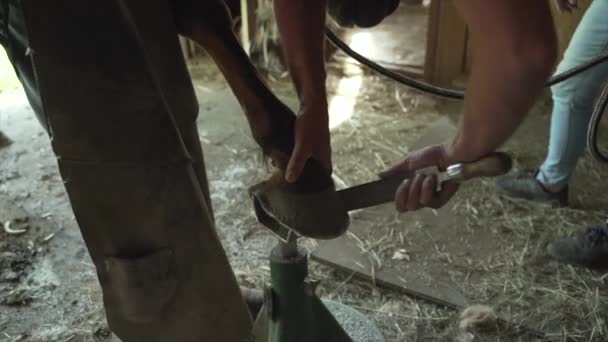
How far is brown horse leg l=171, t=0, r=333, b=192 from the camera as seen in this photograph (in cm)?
93

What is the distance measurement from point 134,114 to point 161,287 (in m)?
0.26

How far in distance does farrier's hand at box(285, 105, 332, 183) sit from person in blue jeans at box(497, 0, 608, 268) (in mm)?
1077

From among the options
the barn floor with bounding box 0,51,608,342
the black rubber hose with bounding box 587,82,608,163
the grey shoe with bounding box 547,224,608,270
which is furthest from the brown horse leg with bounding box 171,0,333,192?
the grey shoe with bounding box 547,224,608,270

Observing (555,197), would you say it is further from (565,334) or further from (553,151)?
(565,334)

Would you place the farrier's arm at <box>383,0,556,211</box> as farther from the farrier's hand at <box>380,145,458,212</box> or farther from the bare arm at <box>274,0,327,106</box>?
the bare arm at <box>274,0,327,106</box>

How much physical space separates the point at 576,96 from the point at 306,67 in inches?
47.1

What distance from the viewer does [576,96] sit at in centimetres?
177

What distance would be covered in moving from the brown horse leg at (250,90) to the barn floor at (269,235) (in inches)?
27.5

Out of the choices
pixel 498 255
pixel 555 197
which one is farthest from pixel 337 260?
pixel 555 197

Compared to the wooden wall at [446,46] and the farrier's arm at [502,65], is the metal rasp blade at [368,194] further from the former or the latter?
the wooden wall at [446,46]

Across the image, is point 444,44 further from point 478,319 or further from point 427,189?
point 427,189

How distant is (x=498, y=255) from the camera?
1.75 metres

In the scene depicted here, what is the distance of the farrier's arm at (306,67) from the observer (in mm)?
847

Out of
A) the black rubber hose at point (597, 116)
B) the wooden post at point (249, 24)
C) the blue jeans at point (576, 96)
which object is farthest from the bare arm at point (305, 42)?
the wooden post at point (249, 24)
